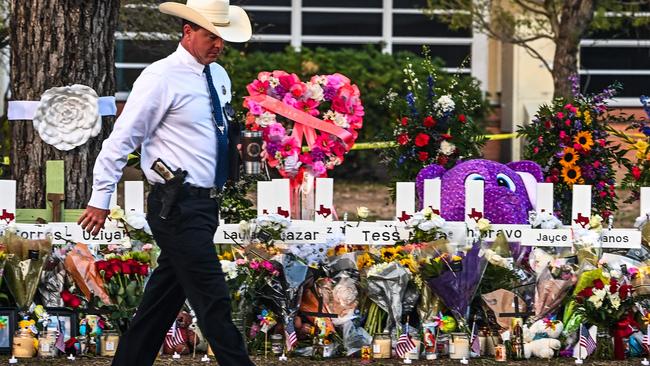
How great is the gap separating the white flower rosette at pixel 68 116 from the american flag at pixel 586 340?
2900 millimetres

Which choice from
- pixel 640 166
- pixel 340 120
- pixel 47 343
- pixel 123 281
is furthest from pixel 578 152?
pixel 47 343

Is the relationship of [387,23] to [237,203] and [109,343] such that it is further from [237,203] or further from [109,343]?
[109,343]

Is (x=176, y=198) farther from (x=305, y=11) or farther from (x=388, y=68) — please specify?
(x=305, y=11)

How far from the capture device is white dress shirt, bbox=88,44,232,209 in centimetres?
548

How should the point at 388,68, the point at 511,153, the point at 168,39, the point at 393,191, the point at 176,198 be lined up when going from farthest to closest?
the point at 511,153, the point at 388,68, the point at 168,39, the point at 393,191, the point at 176,198

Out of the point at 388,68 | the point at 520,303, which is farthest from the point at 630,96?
the point at 520,303

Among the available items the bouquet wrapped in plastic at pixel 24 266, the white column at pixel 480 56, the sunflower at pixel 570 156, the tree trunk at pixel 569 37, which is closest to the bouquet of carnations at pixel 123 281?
the bouquet wrapped in plastic at pixel 24 266

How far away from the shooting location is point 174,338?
6.92m

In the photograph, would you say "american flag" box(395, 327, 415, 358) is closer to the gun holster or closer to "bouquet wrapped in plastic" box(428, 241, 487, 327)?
"bouquet wrapped in plastic" box(428, 241, 487, 327)

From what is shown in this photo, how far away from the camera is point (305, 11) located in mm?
19250

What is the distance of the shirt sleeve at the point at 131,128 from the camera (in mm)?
5473

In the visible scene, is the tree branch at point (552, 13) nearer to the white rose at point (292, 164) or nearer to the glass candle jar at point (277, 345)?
the white rose at point (292, 164)

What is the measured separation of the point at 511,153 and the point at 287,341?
1160 centimetres

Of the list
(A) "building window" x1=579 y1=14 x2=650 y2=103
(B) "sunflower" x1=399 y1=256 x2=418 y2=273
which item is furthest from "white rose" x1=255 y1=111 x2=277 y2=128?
(A) "building window" x1=579 y1=14 x2=650 y2=103
